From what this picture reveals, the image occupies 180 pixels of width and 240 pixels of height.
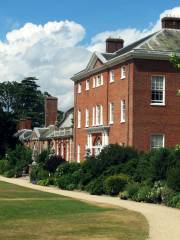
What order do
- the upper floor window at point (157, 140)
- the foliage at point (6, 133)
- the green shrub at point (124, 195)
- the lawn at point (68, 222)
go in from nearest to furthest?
the lawn at point (68, 222), the green shrub at point (124, 195), the upper floor window at point (157, 140), the foliage at point (6, 133)

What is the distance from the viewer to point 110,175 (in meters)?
32.5

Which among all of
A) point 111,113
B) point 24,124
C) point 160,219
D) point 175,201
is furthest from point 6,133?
point 160,219

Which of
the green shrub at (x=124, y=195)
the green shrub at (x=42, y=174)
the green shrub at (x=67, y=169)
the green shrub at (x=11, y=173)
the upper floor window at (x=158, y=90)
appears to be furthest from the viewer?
the green shrub at (x=11, y=173)

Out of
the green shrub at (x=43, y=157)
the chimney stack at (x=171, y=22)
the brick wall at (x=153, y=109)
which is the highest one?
the chimney stack at (x=171, y=22)

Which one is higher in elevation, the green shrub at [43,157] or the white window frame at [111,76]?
the white window frame at [111,76]

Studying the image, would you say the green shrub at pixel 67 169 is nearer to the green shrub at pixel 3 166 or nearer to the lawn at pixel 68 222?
the lawn at pixel 68 222

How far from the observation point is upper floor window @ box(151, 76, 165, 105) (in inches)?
1778

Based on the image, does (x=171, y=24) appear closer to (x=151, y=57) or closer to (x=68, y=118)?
(x=151, y=57)

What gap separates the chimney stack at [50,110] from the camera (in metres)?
84.4

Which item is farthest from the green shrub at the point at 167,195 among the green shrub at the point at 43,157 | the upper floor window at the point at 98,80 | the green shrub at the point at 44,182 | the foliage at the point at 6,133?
the foliage at the point at 6,133

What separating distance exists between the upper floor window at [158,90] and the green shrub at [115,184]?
620 inches

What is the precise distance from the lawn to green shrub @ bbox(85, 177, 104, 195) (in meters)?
8.02

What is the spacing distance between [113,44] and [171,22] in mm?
8031

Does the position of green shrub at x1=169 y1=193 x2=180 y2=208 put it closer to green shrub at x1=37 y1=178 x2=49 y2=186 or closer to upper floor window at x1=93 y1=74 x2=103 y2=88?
green shrub at x1=37 y1=178 x2=49 y2=186
